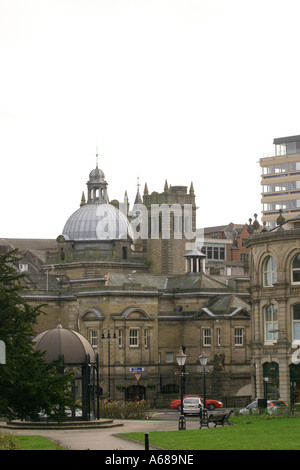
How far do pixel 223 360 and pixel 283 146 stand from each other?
78757 millimetres

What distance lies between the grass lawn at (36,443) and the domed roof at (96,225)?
257 feet

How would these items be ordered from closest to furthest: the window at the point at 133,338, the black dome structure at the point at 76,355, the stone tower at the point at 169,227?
the black dome structure at the point at 76,355
the window at the point at 133,338
the stone tower at the point at 169,227

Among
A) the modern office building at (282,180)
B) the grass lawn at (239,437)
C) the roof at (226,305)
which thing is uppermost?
the modern office building at (282,180)

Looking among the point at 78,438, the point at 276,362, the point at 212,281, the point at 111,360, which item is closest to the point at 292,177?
the point at 212,281

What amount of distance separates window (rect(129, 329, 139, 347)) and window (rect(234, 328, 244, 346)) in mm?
9380

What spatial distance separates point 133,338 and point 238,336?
10130mm

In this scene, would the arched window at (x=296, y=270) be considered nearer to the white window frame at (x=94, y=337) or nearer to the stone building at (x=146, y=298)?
the stone building at (x=146, y=298)

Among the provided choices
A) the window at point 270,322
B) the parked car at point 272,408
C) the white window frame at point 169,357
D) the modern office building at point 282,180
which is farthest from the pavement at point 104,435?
the modern office building at point 282,180

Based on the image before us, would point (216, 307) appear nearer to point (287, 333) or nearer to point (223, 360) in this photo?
point (223, 360)

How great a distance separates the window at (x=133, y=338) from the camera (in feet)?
350

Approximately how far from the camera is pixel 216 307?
110438 mm

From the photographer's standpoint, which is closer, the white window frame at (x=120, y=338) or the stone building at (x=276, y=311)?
the stone building at (x=276, y=311)

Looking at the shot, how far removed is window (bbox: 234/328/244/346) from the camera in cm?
10925

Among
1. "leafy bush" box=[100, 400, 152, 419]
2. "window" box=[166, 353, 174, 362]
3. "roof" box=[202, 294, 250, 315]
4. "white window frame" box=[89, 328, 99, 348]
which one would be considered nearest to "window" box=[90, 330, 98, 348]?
"white window frame" box=[89, 328, 99, 348]
